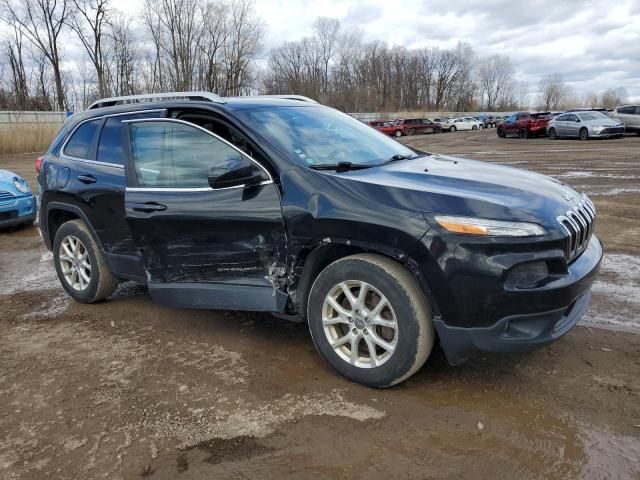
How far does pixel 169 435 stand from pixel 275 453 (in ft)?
2.02

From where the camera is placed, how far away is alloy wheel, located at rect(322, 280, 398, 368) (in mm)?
3098

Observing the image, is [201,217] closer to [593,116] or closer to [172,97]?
[172,97]

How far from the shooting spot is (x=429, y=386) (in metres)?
3.23

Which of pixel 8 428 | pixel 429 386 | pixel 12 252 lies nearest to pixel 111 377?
pixel 8 428

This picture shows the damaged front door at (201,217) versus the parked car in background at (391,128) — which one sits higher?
the parked car in background at (391,128)

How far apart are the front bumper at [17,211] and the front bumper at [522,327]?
7666mm

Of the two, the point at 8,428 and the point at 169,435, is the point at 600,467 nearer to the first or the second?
the point at 169,435

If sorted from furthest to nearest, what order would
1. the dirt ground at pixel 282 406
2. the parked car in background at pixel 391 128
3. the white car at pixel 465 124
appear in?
the white car at pixel 465 124
the parked car in background at pixel 391 128
the dirt ground at pixel 282 406

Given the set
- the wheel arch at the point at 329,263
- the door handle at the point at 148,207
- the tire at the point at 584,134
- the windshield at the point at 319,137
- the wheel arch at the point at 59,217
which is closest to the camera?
the wheel arch at the point at 329,263

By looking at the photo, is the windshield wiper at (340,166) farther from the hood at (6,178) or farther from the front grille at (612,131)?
the front grille at (612,131)

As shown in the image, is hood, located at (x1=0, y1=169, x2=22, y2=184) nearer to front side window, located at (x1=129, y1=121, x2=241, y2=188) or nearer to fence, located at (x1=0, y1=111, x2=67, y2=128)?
front side window, located at (x1=129, y1=121, x2=241, y2=188)

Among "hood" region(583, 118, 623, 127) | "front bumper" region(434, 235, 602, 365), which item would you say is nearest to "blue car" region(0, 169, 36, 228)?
"front bumper" region(434, 235, 602, 365)

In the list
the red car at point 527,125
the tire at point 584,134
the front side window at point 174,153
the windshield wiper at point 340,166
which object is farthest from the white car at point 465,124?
the windshield wiper at point 340,166

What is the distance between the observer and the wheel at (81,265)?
15.7 ft
